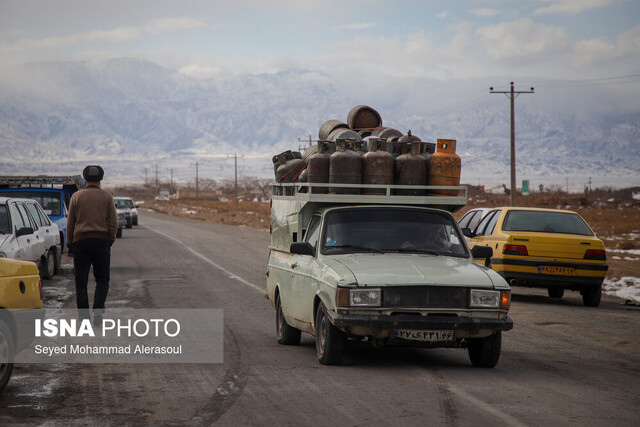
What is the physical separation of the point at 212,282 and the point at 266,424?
39.6 feet

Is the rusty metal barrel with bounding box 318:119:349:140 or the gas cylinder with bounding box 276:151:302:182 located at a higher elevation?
the rusty metal barrel with bounding box 318:119:349:140

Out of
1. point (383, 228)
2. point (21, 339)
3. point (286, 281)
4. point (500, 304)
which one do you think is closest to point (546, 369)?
point (500, 304)

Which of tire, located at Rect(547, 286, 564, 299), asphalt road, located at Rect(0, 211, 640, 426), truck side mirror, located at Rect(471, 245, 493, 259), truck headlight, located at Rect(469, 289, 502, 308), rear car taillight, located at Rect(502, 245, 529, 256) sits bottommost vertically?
tire, located at Rect(547, 286, 564, 299)

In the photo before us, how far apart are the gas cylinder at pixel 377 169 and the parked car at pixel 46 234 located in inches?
358

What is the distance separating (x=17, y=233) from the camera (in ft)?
45.8

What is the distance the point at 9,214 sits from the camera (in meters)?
14.7

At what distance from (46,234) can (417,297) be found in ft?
38.2

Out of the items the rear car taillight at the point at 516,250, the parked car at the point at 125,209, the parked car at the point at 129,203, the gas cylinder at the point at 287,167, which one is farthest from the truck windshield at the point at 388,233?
the parked car at the point at 129,203

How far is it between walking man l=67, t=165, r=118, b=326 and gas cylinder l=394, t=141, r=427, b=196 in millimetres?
3769

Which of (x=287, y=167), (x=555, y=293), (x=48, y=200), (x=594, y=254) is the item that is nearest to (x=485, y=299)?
(x=287, y=167)

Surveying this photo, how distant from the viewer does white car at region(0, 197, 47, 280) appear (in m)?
14.0

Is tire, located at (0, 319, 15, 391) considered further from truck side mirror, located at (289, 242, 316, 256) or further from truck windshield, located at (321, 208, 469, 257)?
truck windshield, located at (321, 208, 469, 257)

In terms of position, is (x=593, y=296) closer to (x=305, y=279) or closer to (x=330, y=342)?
(x=305, y=279)

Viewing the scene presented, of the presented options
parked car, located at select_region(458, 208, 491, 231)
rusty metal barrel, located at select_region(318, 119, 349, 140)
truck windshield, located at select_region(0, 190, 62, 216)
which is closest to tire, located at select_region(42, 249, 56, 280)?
truck windshield, located at select_region(0, 190, 62, 216)
